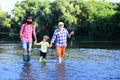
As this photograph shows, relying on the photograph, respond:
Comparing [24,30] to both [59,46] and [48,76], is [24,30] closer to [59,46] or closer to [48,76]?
[59,46]

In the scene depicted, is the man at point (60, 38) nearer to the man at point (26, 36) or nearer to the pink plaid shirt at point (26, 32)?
the man at point (26, 36)

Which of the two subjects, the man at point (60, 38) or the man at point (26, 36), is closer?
the man at point (60, 38)

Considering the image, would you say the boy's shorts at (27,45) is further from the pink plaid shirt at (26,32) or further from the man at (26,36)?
the pink plaid shirt at (26,32)

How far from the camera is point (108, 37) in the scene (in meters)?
75.9

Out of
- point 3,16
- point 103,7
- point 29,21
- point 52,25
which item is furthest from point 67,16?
point 29,21

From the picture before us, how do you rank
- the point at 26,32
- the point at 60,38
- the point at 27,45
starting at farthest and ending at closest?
the point at 27,45
the point at 26,32
the point at 60,38

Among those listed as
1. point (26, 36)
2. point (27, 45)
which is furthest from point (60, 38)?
point (27, 45)

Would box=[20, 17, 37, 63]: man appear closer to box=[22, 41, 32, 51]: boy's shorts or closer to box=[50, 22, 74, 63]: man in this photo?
box=[22, 41, 32, 51]: boy's shorts

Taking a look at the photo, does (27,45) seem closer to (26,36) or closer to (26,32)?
(26,36)

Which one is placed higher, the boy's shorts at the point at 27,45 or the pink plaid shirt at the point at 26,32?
the pink plaid shirt at the point at 26,32

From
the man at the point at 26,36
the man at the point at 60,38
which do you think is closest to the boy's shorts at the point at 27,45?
the man at the point at 26,36

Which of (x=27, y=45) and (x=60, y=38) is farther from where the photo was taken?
(x=27, y=45)

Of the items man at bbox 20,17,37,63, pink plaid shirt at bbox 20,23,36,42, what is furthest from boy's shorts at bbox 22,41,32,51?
pink plaid shirt at bbox 20,23,36,42

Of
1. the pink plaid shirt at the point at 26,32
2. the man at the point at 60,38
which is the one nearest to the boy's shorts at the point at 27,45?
the pink plaid shirt at the point at 26,32
